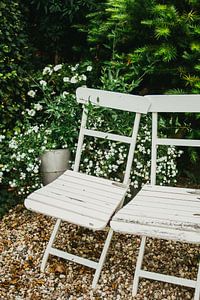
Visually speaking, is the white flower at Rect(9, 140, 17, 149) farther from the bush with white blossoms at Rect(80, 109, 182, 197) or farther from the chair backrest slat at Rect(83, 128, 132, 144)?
the chair backrest slat at Rect(83, 128, 132, 144)

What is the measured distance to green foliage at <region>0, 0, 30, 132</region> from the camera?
14.4 feet

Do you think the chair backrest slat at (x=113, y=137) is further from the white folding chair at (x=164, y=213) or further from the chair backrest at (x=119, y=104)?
the white folding chair at (x=164, y=213)

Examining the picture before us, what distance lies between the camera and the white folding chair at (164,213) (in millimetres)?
2762

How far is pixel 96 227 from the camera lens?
9.46ft

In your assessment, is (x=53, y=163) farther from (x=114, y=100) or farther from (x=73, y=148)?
(x=114, y=100)

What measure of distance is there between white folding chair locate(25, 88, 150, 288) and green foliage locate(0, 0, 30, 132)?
2.94 ft

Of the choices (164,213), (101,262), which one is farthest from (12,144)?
(164,213)

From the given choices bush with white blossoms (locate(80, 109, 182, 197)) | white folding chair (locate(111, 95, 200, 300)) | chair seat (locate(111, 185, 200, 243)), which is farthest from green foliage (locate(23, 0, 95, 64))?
chair seat (locate(111, 185, 200, 243))

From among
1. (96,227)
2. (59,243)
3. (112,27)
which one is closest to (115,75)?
(112,27)

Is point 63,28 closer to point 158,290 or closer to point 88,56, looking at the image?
point 88,56

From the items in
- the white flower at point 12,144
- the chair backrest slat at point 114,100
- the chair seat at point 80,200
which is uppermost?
the chair backrest slat at point 114,100

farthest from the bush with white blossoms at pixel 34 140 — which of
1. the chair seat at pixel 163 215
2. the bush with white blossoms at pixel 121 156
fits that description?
the chair seat at pixel 163 215

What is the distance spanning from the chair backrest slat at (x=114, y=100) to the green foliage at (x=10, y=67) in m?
0.89

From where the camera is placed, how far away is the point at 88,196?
3354 mm
